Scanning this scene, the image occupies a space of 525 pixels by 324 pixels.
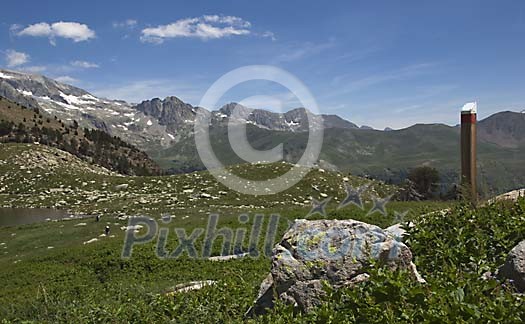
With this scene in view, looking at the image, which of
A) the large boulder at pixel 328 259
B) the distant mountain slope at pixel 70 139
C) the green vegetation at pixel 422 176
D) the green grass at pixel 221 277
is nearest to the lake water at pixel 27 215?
the green grass at pixel 221 277

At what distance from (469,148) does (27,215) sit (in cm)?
3965

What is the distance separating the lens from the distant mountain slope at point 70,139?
8794 centimetres

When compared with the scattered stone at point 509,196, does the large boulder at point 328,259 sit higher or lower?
lower

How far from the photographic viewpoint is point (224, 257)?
17.0 metres

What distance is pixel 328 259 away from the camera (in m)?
6.82

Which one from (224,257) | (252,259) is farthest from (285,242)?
(224,257)

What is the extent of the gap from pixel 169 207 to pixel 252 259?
24206 millimetres

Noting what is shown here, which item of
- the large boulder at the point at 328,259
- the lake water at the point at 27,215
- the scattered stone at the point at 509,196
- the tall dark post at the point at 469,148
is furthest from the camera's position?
the lake water at the point at 27,215

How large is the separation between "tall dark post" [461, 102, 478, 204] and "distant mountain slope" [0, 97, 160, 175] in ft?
275

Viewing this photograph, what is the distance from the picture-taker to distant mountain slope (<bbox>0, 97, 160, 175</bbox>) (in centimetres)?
8794

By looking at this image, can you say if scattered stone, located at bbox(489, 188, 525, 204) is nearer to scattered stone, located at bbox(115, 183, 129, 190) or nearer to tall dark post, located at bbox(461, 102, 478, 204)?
tall dark post, located at bbox(461, 102, 478, 204)

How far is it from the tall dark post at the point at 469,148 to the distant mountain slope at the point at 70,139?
8368cm

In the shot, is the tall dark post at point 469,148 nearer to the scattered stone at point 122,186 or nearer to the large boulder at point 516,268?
the large boulder at point 516,268

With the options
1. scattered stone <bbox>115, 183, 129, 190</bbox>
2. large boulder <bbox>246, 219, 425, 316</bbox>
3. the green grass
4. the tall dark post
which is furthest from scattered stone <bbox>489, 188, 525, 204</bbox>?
scattered stone <bbox>115, 183, 129, 190</bbox>
